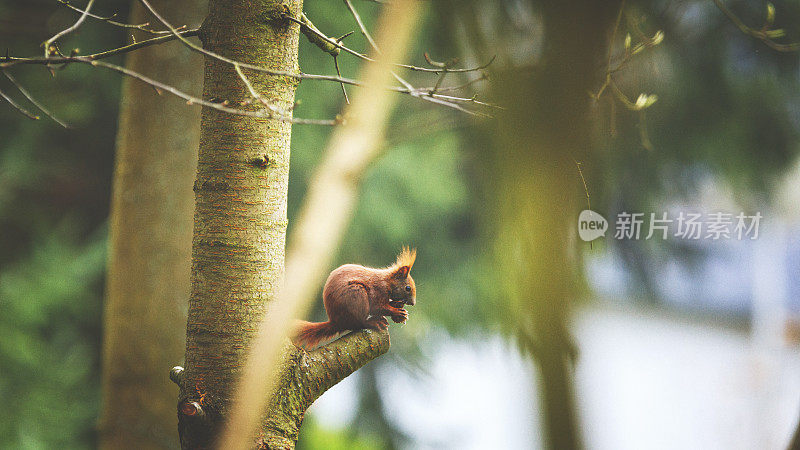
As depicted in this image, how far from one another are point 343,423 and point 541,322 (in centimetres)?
265

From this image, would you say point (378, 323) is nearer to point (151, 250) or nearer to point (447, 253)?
point (151, 250)

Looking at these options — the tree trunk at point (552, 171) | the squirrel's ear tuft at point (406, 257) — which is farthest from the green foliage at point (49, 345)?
the tree trunk at point (552, 171)

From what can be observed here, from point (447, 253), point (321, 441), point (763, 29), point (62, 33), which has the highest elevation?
point (763, 29)

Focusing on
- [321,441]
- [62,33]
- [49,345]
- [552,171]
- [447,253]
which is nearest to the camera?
[552,171]

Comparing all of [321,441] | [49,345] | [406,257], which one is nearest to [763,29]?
[406,257]

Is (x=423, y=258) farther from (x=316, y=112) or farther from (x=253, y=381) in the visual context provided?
(x=253, y=381)

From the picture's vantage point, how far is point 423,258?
3.15 meters

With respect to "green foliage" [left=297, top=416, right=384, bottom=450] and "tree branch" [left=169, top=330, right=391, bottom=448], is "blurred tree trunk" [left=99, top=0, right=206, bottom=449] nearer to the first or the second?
"green foliage" [left=297, top=416, right=384, bottom=450]

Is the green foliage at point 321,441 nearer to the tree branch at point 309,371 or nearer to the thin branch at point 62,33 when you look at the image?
the tree branch at point 309,371

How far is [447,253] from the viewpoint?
3266 mm

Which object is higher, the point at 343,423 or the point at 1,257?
the point at 1,257

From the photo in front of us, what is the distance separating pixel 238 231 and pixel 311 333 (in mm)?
134

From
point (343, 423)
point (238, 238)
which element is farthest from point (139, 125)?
point (343, 423)

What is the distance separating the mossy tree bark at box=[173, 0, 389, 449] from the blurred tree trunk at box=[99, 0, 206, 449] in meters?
0.98
